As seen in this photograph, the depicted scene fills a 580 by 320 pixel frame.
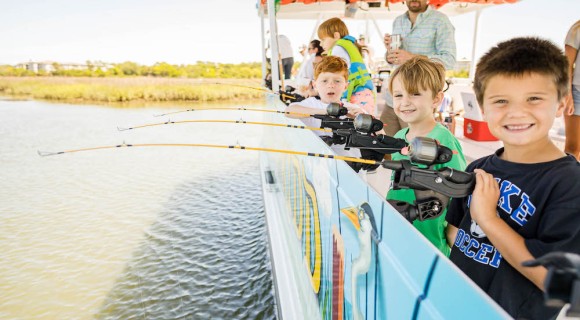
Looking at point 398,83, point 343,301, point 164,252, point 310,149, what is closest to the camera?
point 343,301

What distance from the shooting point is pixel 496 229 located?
1040 millimetres

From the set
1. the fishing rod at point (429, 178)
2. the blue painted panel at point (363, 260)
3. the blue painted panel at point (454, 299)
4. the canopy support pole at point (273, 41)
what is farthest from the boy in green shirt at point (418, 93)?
the canopy support pole at point (273, 41)

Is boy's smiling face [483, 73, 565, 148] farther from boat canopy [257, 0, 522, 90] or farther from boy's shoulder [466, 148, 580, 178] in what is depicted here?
boat canopy [257, 0, 522, 90]

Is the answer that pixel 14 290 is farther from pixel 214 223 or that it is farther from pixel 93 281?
pixel 214 223

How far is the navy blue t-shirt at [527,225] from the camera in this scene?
Answer: 96 centimetres

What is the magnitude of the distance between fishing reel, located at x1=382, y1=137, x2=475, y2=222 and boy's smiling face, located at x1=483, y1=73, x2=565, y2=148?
20cm

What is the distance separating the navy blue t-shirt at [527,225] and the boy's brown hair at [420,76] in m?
0.85

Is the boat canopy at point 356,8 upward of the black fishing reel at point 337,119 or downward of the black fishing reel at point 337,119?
upward

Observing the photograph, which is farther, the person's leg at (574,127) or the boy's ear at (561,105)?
the person's leg at (574,127)

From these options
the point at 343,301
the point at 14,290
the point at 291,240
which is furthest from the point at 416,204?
the point at 14,290

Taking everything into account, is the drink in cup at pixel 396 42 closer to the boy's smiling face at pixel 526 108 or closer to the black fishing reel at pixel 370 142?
the black fishing reel at pixel 370 142

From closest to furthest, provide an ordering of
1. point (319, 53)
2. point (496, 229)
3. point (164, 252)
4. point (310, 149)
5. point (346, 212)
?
point (496, 229)
point (346, 212)
point (310, 149)
point (164, 252)
point (319, 53)

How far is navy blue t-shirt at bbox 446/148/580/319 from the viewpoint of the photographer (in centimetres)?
96

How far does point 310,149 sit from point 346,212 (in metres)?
0.75
